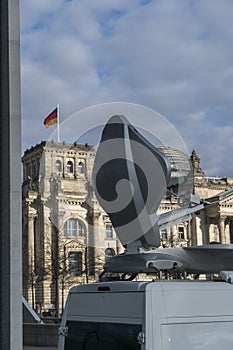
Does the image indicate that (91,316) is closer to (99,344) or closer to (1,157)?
(99,344)

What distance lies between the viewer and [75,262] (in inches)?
3088

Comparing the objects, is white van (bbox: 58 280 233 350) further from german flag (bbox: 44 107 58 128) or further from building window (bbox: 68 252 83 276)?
building window (bbox: 68 252 83 276)

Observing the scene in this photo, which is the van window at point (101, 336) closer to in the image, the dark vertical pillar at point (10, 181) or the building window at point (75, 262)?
the dark vertical pillar at point (10, 181)

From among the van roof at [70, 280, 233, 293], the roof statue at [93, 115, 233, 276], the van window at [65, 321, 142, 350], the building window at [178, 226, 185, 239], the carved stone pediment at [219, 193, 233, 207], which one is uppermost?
the carved stone pediment at [219, 193, 233, 207]

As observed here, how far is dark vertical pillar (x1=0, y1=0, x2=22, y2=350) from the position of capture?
15250mm

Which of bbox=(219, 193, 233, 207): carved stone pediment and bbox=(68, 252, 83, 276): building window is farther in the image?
bbox=(219, 193, 233, 207): carved stone pediment

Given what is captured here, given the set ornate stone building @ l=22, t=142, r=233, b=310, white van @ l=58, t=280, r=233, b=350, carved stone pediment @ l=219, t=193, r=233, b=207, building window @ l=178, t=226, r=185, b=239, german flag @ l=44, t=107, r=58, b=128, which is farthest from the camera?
carved stone pediment @ l=219, t=193, r=233, b=207

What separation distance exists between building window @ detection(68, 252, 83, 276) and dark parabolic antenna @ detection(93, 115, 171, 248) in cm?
6799

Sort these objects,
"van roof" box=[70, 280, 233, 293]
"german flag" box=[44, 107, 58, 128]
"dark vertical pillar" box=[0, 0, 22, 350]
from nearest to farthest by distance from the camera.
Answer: "van roof" box=[70, 280, 233, 293], "dark vertical pillar" box=[0, 0, 22, 350], "german flag" box=[44, 107, 58, 128]

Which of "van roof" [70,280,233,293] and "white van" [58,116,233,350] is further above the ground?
"van roof" [70,280,233,293]

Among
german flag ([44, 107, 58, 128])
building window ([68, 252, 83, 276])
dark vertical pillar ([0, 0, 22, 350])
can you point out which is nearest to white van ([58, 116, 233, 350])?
dark vertical pillar ([0, 0, 22, 350])

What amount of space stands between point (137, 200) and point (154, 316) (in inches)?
124

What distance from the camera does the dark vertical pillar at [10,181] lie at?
15250 mm

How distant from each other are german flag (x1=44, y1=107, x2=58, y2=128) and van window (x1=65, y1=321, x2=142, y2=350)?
5220 centimetres
